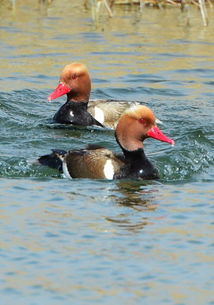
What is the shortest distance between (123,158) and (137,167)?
255 mm

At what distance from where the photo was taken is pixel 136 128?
11.1 metres

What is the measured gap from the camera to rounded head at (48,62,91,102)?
14.4 meters

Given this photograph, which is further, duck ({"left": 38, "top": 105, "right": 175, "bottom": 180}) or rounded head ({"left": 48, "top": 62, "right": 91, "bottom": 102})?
rounded head ({"left": 48, "top": 62, "right": 91, "bottom": 102})

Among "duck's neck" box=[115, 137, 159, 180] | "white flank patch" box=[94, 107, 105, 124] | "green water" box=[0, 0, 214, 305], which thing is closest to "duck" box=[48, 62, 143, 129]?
"white flank patch" box=[94, 107, 105, 124]

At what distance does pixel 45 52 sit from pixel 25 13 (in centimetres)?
337

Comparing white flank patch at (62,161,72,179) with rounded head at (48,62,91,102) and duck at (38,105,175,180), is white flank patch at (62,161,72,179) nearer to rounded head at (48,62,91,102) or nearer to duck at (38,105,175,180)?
duck at (38,105,175,180)

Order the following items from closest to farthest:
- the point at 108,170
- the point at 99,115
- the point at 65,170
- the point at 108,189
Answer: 1. the point at 108,189
2. the point at 108,170
3. the point at 65,170
4. the point at 99,115

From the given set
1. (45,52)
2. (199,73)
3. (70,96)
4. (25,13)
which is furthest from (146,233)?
(25,13)

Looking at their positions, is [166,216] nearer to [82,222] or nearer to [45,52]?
[82,222]

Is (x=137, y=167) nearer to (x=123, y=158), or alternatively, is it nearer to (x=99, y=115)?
(x=123, y=158)

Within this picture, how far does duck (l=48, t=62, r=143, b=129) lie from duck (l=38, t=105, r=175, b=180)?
9.55ft

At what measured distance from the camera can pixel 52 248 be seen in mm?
8594

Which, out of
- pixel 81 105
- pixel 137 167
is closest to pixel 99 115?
pixel 81 105

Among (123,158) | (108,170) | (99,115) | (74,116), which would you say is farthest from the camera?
(99,115)
